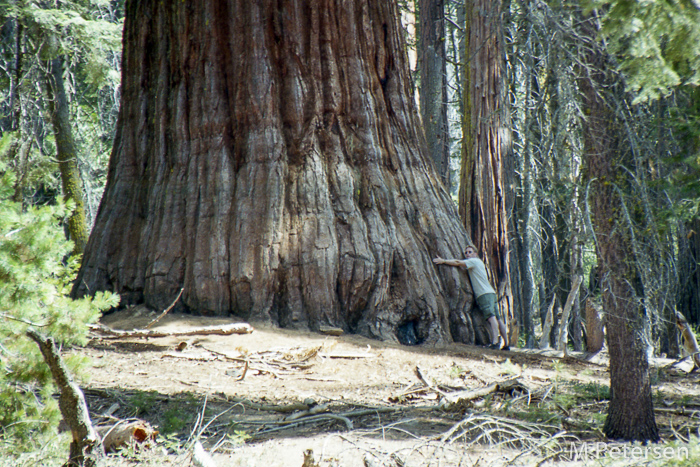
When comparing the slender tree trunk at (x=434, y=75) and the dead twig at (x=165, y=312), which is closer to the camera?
the dead twig at (x=165, y=312)

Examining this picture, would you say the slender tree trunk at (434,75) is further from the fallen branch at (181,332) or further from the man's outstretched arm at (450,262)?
the fallen branch at (181,332)

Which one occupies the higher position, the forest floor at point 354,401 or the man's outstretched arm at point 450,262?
the man's outstretched arm at point 450,262

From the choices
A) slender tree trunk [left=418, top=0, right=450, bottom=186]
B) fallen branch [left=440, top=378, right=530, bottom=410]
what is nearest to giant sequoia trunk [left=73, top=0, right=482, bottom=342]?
fallen branch [left=440, top=378, right=530, bottom=410]

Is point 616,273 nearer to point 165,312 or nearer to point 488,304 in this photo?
point 488,304

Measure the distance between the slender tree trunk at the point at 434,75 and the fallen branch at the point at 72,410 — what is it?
10.0 m

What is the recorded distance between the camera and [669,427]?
12.8 feet

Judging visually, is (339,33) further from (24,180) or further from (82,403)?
(24,180)

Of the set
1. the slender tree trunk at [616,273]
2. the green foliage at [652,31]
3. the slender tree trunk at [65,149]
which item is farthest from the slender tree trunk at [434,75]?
the green foliage at [652,31]

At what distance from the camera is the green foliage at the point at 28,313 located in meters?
2.60

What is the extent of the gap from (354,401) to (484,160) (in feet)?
21.5

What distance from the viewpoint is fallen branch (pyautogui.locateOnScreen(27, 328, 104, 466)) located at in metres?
2.59

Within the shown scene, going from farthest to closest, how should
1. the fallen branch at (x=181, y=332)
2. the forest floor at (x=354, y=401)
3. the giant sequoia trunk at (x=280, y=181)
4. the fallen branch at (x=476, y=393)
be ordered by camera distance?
the giant sequoia trunk at (x=280, y=181), the fallen branch at (x=181, y=332), the fallen branch at (x=476, y=393), the forest floor at (x=354, y=401)

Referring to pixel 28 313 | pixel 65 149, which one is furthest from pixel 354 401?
pixel 65 149

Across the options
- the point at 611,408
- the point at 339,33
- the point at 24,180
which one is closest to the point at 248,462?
the point at 611,408
